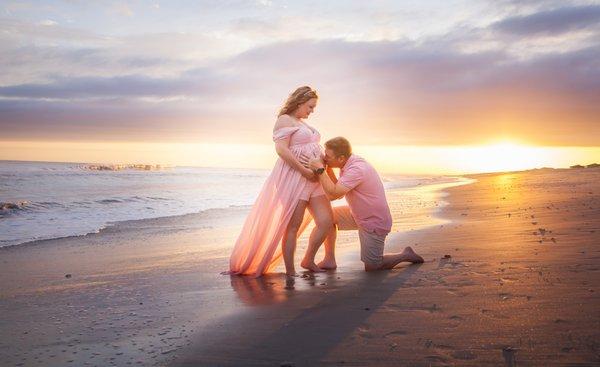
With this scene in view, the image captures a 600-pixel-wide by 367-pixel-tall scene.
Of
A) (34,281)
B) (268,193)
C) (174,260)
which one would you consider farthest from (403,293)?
(34,281)

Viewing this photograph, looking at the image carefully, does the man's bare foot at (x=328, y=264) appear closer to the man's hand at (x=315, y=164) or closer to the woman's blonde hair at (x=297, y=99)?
the man's hand at (x=315, y=164)

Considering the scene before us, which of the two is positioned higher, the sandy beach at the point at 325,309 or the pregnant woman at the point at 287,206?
the pregnant woman at the point at 287,206

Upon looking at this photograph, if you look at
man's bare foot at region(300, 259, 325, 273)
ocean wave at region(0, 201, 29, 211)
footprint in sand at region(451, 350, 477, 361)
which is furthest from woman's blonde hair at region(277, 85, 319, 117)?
ocean wave at region(0, 201, 29, 211)

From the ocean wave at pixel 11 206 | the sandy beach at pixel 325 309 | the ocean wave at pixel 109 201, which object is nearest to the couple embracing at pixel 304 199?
the sandy beach at pixel 325 309

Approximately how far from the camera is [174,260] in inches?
286

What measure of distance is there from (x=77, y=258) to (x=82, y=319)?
12.1 ft

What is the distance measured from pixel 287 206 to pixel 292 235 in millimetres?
331

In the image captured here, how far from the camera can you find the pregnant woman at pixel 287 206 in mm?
6125

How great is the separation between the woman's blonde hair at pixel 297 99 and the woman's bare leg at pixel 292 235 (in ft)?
3.51

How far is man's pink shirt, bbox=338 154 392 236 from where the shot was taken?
605 centimetres

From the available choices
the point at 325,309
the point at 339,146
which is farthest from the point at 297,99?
the point at 325,309

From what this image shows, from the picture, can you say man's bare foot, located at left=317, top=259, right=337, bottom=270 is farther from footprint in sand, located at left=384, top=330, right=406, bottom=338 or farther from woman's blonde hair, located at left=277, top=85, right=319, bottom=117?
footprint in sand, located at left=384, top=330, right=406, bottom=338

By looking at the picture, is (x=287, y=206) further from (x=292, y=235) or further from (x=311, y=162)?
(x=311, y=162)

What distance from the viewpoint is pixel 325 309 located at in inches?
166
